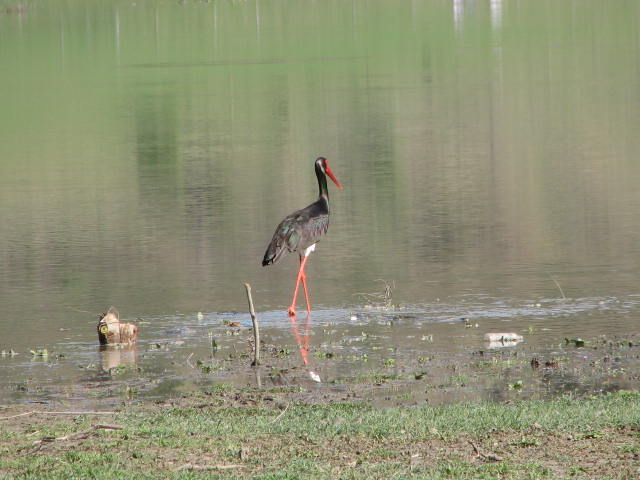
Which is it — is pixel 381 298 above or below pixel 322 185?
below

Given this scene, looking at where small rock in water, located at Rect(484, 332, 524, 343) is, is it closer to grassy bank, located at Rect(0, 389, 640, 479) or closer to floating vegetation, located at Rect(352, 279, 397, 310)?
floating vegetation, located at Rect(352, 279, 397, 310)

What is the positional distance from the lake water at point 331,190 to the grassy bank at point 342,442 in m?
2.58

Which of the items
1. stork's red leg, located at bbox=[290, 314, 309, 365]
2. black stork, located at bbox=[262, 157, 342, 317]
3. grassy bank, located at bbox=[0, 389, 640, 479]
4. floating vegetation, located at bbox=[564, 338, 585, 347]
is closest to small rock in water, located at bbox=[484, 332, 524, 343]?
floating vegetation, located at bbox=[564, 338, 585, 347]

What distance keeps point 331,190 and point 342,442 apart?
21.1 metres

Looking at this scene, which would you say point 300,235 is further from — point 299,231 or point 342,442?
point 342,442

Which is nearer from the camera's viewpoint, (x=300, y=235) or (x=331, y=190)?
(x=300, y=235)

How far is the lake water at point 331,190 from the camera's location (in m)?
18.3

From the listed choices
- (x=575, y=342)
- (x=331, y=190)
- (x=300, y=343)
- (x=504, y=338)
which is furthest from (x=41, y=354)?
(x=331, y=190)

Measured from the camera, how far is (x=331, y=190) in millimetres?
32000

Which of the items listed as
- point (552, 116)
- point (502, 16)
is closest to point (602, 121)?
point (552, 116)

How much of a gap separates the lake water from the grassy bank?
2.58 meters

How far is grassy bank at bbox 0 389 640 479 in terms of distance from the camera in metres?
10.2

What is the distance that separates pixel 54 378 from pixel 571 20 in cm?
7795

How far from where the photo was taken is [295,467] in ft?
33.9
